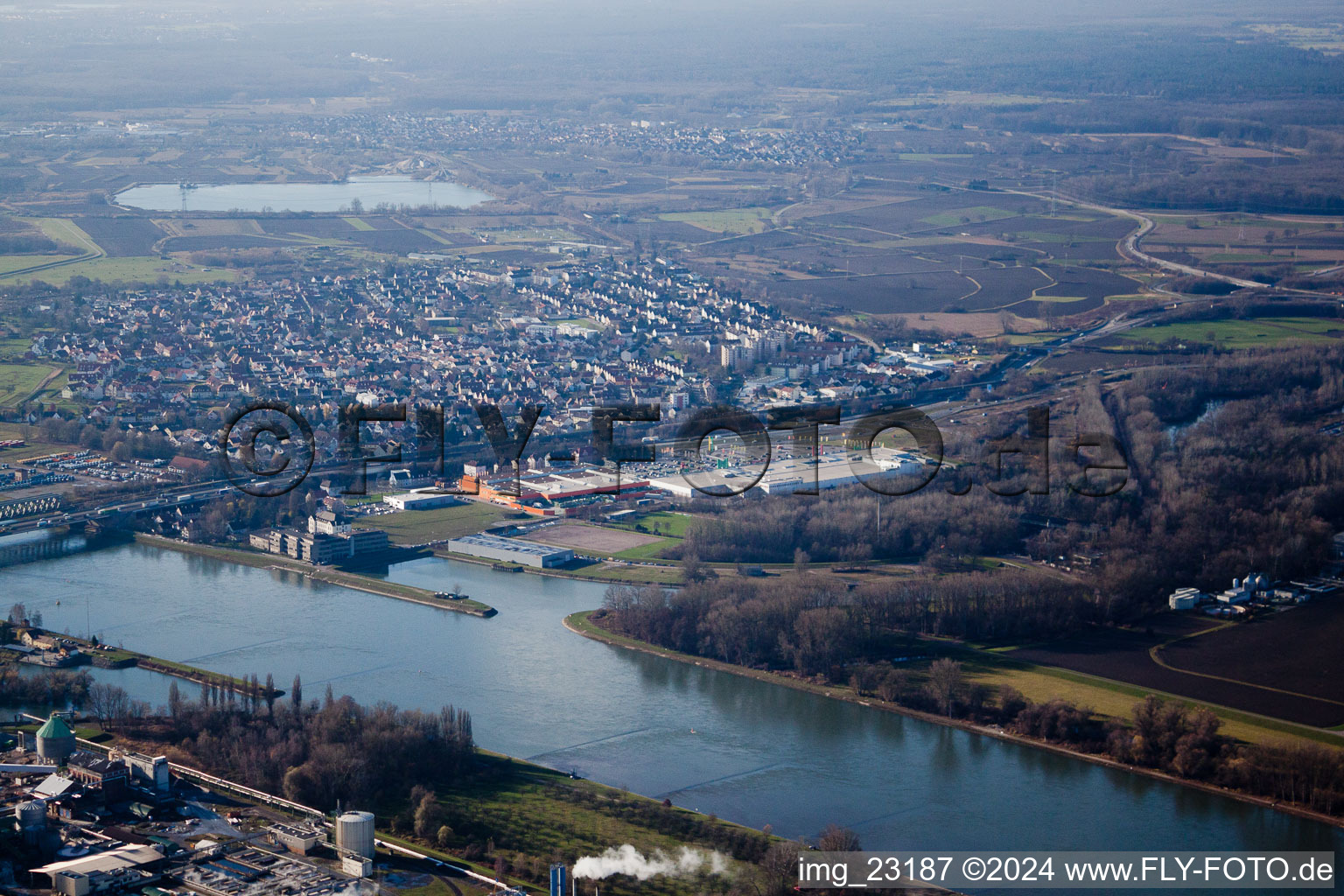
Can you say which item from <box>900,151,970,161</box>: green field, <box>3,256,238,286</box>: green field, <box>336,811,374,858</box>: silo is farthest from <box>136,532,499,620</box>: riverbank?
<box>900,151,970,161</box>: green field

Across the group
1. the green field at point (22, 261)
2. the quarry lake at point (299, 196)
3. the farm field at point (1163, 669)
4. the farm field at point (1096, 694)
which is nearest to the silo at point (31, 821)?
the farm field at point (1096, 694)

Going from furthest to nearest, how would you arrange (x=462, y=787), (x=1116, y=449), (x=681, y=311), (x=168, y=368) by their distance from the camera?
1. (x=681, y=311)
2. (x=168, y=368)
3. (x=1116, y=449)
4. (x=462, y=787)

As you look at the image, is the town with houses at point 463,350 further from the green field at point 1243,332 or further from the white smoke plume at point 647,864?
the white smoke plume at point 647,864

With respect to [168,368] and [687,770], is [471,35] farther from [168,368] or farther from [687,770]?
[687,770]

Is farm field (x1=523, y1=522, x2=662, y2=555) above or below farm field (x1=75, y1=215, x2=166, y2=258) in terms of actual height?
below

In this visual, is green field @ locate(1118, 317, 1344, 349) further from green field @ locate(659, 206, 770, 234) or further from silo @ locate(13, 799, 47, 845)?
silo @ locate(13, 799, 47, 845)

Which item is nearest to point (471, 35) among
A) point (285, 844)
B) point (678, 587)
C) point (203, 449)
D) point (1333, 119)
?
point (1333, 119)
